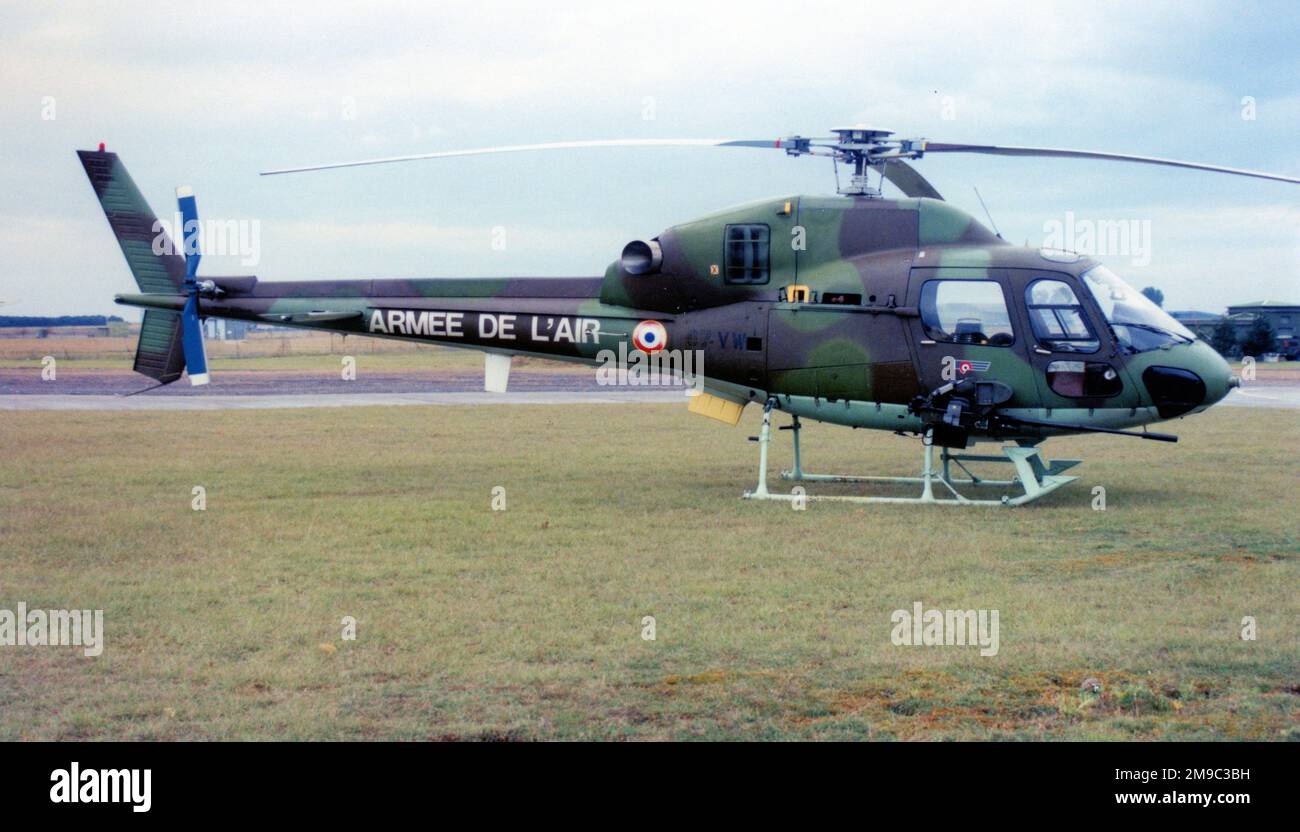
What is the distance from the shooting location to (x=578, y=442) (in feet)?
80.5

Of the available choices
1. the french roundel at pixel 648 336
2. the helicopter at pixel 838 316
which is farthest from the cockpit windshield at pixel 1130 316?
the french roundel at pixel 648 336

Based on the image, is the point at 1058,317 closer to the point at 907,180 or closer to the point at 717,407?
the point at 907,180

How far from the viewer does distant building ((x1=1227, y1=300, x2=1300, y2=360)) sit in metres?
65.6

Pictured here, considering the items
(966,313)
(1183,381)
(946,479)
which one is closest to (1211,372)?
(1183,381)

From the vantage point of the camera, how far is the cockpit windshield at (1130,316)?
15.6 metres

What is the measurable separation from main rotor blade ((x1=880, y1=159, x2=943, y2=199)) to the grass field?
444 cm

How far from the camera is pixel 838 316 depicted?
16469mm

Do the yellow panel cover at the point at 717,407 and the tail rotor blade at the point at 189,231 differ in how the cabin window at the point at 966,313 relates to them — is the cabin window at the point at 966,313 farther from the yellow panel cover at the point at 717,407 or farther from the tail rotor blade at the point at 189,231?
the tail rotor blade at the point at 189,231

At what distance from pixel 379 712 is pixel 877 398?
9879mm

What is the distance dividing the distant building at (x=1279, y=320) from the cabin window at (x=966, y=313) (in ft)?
184

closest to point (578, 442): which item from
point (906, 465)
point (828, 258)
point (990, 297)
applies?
point (906, 465)

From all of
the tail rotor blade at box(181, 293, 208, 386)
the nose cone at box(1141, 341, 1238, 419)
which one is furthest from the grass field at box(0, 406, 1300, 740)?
the tail rotor blade at box(181, 293, 208, 386)

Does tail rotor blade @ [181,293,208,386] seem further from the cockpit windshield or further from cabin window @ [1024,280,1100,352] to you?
the cockpit windshield

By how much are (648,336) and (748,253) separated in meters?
1.86
